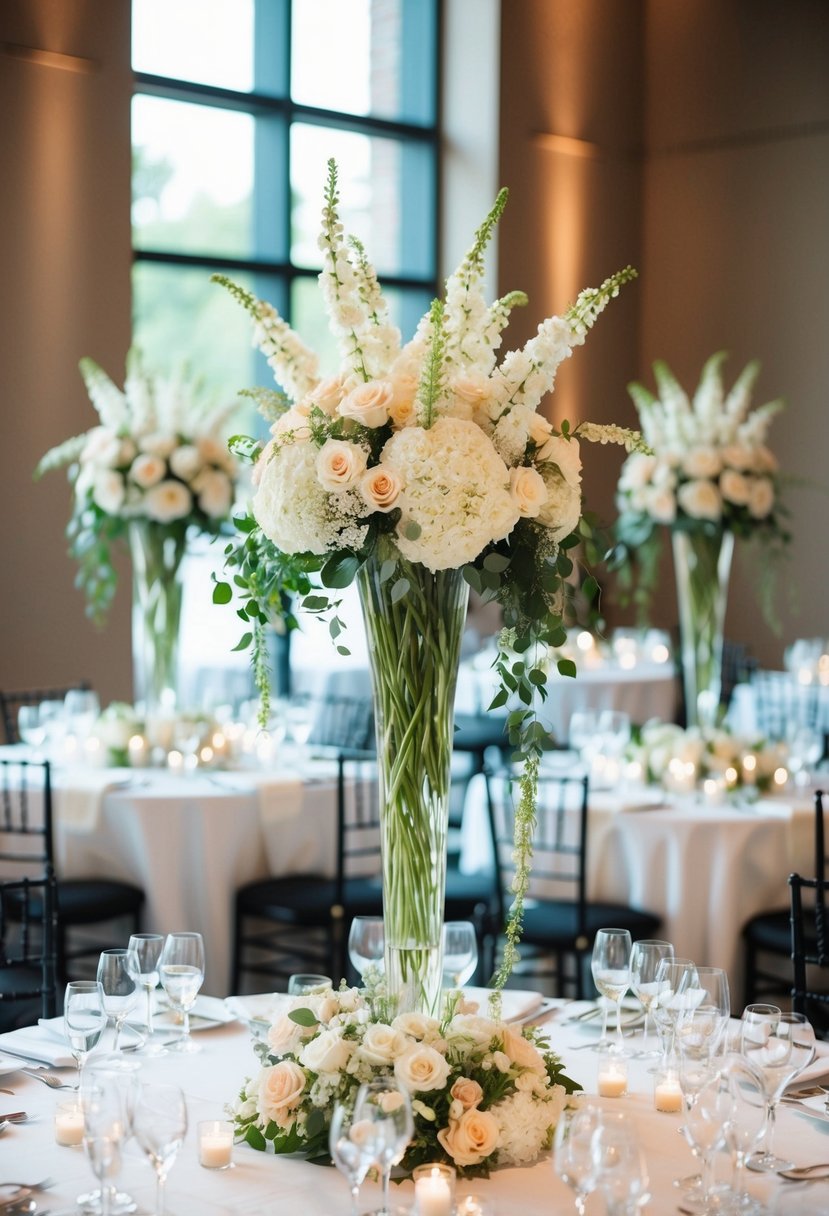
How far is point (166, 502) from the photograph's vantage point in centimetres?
588

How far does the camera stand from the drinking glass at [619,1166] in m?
1.71

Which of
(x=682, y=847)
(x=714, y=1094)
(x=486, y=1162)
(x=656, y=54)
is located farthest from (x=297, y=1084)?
(x=656, y=54)

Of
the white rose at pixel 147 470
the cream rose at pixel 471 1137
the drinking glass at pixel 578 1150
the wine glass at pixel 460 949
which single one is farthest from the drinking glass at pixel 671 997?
the white rose at pixel 147 470

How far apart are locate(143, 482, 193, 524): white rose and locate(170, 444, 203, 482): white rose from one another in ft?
0.20

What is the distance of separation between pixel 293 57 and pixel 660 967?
8.05m

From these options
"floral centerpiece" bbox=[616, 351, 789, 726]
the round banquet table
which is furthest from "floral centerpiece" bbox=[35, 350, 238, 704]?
the round banquet table

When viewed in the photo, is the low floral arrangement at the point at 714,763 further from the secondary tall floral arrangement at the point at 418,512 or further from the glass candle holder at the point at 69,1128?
the glass candle holder at the point at 69,1128

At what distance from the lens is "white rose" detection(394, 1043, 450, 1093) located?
2064 millimetres

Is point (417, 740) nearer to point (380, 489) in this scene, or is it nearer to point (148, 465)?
point (380, 489)

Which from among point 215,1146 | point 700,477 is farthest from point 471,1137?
point 700,477

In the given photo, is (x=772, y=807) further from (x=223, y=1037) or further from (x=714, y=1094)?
(x=714, y=1094)

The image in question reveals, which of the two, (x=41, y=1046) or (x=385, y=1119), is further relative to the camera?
(x=41, y=1046)

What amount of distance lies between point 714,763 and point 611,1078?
3056 millimetres

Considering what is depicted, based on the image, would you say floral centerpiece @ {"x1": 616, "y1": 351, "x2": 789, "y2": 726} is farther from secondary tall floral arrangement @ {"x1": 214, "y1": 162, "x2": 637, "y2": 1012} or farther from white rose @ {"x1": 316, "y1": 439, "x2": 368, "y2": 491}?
white rose @ {"x1": 316, "y1": 439, "x2": 368, "y2": 491}
